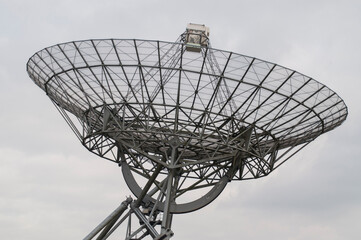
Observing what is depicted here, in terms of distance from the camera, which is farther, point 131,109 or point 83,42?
point 131,109

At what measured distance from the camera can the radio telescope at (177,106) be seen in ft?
109

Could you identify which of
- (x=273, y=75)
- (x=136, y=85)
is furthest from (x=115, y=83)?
(x=273, y=75)

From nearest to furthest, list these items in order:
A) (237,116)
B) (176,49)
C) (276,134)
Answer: (176,49)
(237,116)
(276,134)

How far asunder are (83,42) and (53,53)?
2.74 meters

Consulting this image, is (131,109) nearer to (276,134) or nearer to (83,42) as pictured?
(83,42)

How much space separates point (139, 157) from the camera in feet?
146

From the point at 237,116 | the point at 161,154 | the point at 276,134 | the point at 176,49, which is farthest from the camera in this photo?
the point at 161,154

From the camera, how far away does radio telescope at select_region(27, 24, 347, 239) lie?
109ft

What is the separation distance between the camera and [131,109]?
1438 inches

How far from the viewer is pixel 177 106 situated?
3522 centimetres

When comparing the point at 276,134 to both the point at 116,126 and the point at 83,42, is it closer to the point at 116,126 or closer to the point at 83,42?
the point at 116,126

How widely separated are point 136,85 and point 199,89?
388 centimetres

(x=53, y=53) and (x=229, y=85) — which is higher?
(x=53, y=53)

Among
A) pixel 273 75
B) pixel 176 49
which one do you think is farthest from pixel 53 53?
pixel 273 75
